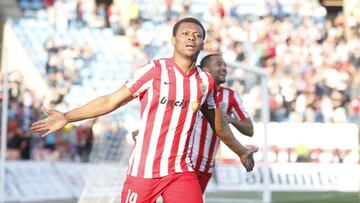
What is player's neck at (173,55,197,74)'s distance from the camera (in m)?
5.89

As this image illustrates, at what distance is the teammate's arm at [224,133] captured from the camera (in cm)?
622

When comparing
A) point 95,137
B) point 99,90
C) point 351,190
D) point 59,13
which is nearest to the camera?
point 95,137

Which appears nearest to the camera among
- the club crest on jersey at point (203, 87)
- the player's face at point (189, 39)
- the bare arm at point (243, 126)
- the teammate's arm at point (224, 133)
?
the player's face at point (189, 39)

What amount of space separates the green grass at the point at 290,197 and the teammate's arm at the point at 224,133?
925 centimetres

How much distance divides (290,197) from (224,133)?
14039 millimetres

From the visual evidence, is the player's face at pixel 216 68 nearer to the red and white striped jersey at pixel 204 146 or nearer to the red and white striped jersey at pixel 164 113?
the red and white striped jersey at pixel 204 146

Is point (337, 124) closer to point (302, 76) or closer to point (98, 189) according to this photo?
point (302, 76)

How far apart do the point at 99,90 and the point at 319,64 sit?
1080cm

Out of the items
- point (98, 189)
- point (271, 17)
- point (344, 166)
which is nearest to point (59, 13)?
point (271, 17)

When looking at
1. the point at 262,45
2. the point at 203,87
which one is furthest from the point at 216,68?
the point at 262,45

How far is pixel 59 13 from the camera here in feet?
83.8

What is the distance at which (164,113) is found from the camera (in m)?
5.85

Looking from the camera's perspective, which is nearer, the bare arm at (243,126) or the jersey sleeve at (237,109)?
the bare arm at (243,126)

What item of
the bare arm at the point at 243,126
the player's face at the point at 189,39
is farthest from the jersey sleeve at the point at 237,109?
the player's face at the point at 189,39
